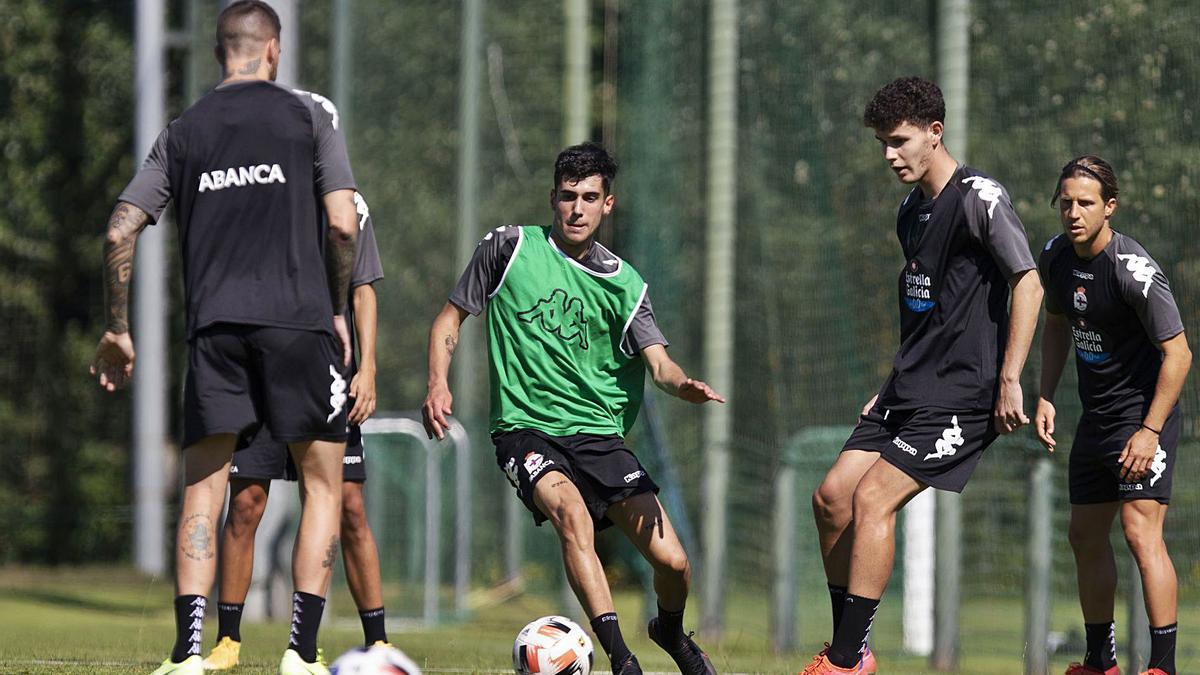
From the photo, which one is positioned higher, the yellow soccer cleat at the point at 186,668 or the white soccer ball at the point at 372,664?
the white soccer ball at the point at 372,664

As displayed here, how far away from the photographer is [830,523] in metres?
7.12

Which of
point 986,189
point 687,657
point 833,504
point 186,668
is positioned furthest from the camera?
point 687,657

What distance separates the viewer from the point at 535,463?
7082mm

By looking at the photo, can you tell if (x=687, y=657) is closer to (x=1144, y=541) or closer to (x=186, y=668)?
(x=1144, y=541)

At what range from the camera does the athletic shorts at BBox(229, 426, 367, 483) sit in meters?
7.36

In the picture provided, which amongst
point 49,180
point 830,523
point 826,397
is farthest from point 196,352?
point 49,180

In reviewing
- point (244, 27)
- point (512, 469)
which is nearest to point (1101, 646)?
point (512, 469)

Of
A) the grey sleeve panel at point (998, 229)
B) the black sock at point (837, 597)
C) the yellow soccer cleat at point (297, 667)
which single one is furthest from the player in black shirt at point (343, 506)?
the grey sleeve panel at point (998, 229)

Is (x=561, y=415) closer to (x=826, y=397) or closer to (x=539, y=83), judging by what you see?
(x=826, y=397)

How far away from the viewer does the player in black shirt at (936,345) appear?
22.0 feet

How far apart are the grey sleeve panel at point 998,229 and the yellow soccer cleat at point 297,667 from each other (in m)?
2.80

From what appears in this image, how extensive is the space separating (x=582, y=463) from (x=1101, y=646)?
2.30 metres

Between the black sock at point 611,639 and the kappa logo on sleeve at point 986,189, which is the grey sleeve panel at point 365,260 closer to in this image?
the black sock at point 611,639

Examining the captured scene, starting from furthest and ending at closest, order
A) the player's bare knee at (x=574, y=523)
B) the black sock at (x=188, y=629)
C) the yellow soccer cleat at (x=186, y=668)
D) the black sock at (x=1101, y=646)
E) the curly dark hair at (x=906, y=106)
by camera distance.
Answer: the black sock at (x=1101, y=646)
the player's bare knee at (x=574, y=523)
the curly dark hair at (x=906, y=106)
the black sock at (x=188, y=629)
the yellow soccer cleat at (x=186, y=668)
